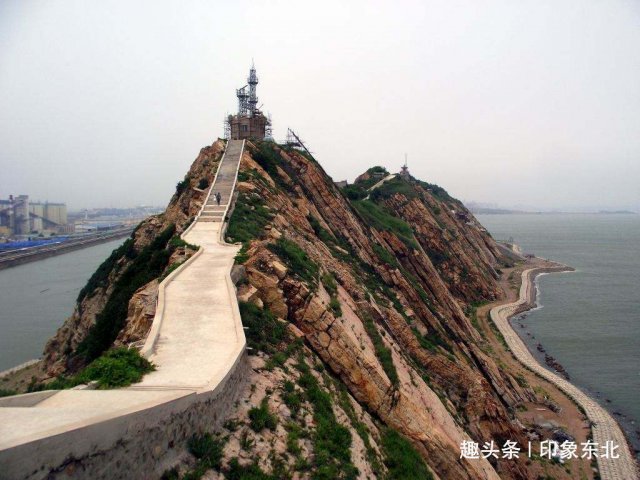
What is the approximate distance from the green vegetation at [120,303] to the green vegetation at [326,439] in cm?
731

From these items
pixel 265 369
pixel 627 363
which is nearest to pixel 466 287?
pixel 627 363

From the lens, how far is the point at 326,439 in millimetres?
9219

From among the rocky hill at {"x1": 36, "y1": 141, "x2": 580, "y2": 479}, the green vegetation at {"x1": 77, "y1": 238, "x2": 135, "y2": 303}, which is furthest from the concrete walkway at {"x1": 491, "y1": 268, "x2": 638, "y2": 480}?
the green vegetation at {"x1": 77, "y1": 238, "x2": 135, "y2": 303}

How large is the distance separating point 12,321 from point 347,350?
45249 millimetres

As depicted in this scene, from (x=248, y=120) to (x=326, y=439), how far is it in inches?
1272

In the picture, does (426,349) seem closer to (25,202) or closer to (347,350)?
(347,350)

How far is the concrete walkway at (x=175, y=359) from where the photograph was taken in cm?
536

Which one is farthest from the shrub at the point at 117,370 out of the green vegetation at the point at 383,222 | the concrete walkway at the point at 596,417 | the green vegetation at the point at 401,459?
the green vegetation at the point at 383,222

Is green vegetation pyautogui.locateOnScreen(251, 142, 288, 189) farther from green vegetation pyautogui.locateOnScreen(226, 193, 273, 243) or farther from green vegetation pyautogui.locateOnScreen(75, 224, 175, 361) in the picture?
green vegetation pyautogui.locateOnScreen(75, 224, 175, 361)

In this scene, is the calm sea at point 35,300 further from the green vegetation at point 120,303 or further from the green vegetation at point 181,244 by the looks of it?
the green vegetation at point 181,244

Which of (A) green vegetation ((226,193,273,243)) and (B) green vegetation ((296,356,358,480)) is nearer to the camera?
(B) green vegetation ((296,356,358,480))

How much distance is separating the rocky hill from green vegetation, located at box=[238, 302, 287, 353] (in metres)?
0.04

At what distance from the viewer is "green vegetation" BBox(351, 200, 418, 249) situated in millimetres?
39688

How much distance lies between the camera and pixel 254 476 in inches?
283
